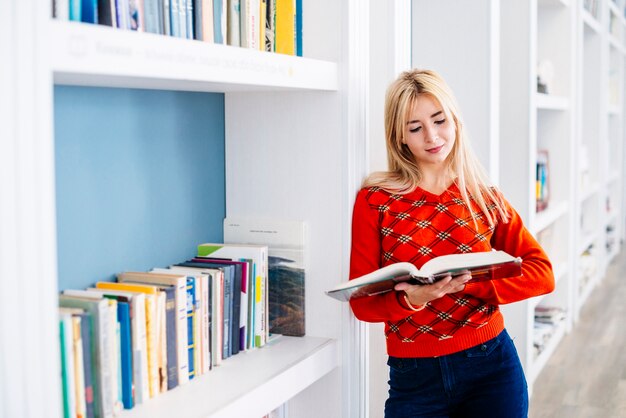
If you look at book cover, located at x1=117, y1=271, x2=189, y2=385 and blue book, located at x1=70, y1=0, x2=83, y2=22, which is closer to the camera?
blue book, located at x1=70, y1=0, x2=83, y2=22

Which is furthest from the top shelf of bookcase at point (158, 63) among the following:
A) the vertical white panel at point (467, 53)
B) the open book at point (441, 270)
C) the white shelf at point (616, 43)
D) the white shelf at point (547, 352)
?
the white shelf at point (616, 43)

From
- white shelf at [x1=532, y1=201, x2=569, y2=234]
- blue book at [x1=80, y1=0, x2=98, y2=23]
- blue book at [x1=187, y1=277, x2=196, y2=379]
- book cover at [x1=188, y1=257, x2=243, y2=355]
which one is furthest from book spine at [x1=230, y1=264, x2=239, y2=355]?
white shelf at [x1=532, y1=201, x2=569, y2=234]

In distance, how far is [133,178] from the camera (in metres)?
1.71

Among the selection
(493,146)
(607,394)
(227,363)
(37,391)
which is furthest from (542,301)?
(37,391)

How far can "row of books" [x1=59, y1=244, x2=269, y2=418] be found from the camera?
1371mm

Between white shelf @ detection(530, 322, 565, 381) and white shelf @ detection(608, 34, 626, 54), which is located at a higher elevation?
white shelf @ detection(608, 34, 626, 54)

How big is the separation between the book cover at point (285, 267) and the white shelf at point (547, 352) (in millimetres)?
1688

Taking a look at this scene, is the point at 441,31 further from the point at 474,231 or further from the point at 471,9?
the point at 474,231

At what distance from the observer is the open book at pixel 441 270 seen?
1.50 metres

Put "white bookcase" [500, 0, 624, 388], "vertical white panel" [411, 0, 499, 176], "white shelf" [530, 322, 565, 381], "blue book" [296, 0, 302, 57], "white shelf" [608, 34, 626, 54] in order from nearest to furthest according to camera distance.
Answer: "blue book" [296, 0, 302, 57] < "vertical white panel" [411, 0, 499, 176] < "white bookcase" [500, 0, 624, 388] < "white shelf" [530, 322, 565, 381] < "white shelf" [608, 34, 626, 54]

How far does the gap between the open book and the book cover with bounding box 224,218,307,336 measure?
14.4 inches

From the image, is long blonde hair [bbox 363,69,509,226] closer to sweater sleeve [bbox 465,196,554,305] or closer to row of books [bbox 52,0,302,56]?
sweater sleeve [bbox 465,196,554,305]

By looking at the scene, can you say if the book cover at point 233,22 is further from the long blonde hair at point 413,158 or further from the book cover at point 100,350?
the book cover at point 100,350

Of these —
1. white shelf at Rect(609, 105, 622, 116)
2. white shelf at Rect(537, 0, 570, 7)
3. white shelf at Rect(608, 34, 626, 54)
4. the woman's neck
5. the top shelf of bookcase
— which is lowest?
the woman's neck
